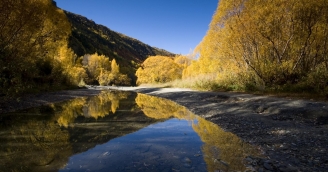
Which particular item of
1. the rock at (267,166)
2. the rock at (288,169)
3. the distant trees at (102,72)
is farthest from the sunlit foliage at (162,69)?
the rock at (288,169)

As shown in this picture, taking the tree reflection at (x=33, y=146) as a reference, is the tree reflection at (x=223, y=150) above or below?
below

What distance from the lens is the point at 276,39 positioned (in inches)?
640

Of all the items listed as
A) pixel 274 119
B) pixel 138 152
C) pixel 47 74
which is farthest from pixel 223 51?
pixel 47 74

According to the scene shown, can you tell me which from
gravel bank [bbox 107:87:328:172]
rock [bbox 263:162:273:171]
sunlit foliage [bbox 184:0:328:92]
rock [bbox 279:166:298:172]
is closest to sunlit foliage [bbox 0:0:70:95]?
gravel bank [bbox 107:87:328:172]

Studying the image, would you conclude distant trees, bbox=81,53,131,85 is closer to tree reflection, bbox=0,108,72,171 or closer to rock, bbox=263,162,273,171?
tree reflection, bbox=0,108,72,171

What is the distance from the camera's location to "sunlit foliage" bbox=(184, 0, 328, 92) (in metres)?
14.3

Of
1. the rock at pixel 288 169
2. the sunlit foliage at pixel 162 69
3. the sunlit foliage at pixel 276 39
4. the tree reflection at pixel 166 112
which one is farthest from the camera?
the sunlit foliage at pixel 162 69

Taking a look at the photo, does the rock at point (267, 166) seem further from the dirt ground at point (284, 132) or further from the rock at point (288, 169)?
the rock at point (288, 169)

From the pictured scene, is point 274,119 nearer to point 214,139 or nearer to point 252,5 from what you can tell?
point 214,139

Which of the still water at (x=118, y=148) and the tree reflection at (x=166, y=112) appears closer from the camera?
the still water at (x=118, y=148)

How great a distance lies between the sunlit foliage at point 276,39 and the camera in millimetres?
14344

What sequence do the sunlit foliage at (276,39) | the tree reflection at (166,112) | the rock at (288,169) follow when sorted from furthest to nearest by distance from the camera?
the sunlit foliage at (276,39), the tree reflection at (166,112), the rock at (288,169)

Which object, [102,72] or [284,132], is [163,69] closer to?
[102,72]

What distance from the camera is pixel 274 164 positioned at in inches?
159
